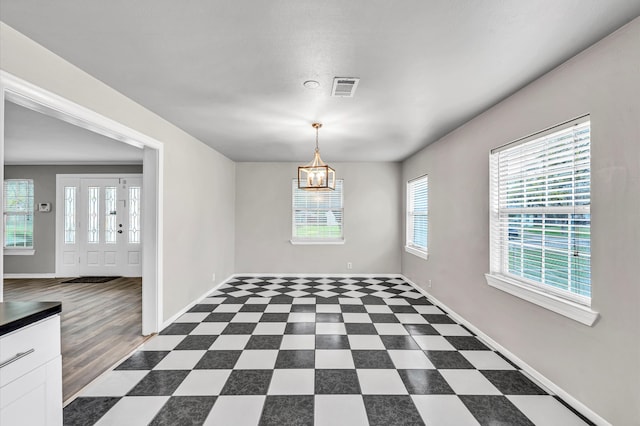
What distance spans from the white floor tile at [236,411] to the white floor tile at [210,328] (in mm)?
1270

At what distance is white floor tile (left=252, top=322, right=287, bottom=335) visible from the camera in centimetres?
330

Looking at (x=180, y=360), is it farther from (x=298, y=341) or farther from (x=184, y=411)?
(x=298, y=341)

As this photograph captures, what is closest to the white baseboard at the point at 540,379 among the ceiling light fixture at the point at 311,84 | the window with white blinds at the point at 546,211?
the window with white blinds at the point at 546,211

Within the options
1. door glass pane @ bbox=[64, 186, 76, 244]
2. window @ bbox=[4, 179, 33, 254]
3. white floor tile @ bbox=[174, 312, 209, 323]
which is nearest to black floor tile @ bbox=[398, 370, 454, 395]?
white floor tile @ bbox=[174, 312, 209, 323]

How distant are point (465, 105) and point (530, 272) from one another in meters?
1.69

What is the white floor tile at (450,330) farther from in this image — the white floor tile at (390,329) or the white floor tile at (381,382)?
the white floor tile at (381,382)

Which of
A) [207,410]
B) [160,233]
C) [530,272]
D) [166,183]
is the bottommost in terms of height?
[207,410]

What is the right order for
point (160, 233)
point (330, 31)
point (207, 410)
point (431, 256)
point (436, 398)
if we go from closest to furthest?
1. point (330, 31)
2. point (207, 410)
3. point (436, 398)
4. point (160, 233)
5. point (431, 256)

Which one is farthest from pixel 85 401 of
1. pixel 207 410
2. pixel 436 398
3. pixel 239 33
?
pixel 239 33

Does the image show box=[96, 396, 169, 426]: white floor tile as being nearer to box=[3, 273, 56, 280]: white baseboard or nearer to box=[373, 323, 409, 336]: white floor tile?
box=[373, 323, 409, 336]: white floor tile

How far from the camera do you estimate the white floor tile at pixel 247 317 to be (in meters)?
3.67

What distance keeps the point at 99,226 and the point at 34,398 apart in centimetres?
621

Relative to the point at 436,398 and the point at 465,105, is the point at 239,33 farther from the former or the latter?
the point at 436,398

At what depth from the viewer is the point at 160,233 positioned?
10.8 feet
